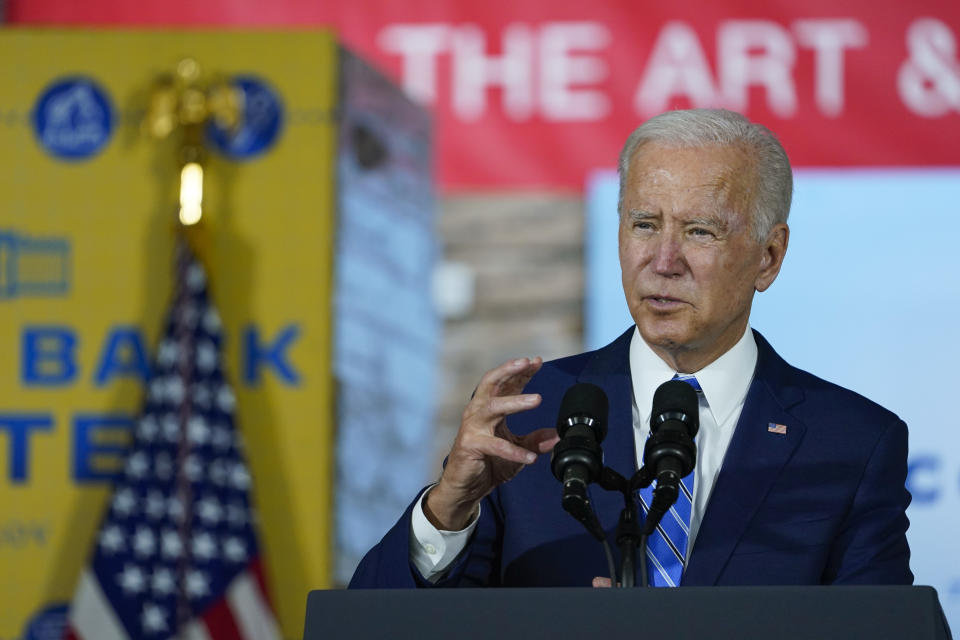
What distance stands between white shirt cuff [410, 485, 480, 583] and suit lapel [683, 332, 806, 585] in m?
0.30

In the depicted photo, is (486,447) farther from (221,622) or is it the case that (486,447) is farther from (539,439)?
(221,622)

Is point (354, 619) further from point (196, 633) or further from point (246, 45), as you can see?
point (246, 45)

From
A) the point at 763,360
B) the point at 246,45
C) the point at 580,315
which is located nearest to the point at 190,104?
the point at 246,45

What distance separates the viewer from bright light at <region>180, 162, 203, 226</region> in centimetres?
379

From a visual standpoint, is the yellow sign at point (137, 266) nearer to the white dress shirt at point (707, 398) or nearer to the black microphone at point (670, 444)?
the white dress shirt at point (707, 398)

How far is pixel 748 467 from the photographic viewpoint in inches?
76.1

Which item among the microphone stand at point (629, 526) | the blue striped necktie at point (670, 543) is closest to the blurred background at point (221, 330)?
the blue striped necktie at point (670, 543)

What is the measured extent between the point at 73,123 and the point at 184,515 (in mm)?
1107

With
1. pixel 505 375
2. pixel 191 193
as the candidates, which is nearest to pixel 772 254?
pixel 505 375

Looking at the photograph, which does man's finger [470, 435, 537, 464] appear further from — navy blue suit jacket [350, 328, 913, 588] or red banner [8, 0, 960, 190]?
red banner [8, 0, 960, 190]

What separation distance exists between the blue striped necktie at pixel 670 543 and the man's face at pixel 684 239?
0.39ft

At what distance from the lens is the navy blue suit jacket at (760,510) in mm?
1876

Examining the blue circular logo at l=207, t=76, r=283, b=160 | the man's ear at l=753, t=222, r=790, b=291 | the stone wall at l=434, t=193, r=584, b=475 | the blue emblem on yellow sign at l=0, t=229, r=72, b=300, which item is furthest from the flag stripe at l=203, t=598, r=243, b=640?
the man's ear at l=753, t=222, r=790, b=291

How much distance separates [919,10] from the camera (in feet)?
15.5
